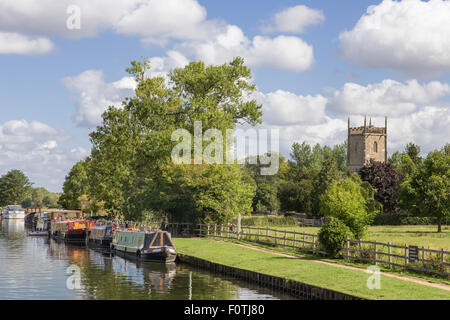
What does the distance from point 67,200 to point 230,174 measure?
74876mm

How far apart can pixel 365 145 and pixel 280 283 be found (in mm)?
145153

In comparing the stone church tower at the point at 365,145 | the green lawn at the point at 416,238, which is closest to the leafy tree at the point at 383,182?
the green lawn at the point at 416,238

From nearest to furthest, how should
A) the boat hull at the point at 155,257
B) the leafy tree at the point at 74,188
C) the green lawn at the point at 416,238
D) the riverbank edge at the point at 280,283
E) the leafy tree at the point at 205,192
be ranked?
1. the riverbank edge at the point at 280,283
2. the boat hull at the point at 155,257
3. the green lawn at the point at 416,238
4. the leafy tree at the point at 205,192
5. the leafy tree at the point at 74,188

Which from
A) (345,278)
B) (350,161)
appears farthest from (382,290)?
(350,161)

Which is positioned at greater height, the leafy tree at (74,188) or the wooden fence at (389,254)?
the leafy tree at (74,188)

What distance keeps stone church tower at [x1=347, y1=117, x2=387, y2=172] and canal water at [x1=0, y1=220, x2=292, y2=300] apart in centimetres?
13335

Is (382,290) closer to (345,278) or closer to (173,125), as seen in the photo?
(345,278)

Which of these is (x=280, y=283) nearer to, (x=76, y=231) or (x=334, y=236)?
(x=334, y=236)

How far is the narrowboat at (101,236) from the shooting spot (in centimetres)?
5609

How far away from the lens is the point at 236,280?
31172mm

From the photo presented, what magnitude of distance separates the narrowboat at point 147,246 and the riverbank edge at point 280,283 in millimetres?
3152

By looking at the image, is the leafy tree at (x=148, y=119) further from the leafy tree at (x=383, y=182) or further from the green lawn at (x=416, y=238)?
the leafy tree at (x=383, y=182)

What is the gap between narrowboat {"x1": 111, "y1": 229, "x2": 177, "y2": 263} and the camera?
4034 cm

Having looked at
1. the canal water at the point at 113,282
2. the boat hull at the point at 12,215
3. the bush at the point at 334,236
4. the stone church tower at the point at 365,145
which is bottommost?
the boat hull at the point at 12,215
